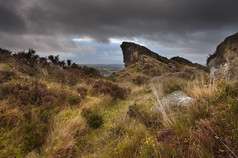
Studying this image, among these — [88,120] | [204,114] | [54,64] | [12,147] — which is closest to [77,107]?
[88,120]

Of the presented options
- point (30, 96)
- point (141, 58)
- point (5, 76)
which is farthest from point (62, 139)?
point (141, 58)

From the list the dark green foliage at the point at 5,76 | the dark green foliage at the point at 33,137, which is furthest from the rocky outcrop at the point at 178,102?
the dark green foliage at the point at 5,76

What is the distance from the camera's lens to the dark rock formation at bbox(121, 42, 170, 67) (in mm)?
28473

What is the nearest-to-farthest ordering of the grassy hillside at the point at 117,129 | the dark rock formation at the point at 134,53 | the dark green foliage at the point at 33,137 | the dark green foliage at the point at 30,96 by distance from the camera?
the grassy hillside at the point at 117,129
the dark green foliage at the point at 33,137
the dark green foliage at the point at 30,96
the dark rock formation at the point at 134,53

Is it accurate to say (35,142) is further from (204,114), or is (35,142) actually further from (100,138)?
(204,114)

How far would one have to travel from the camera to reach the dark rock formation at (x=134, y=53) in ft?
93.4

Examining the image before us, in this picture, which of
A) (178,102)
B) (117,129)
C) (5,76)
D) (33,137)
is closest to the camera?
(33,137)

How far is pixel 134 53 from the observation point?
30.0 m

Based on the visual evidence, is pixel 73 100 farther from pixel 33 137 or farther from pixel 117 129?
pixel 117 129

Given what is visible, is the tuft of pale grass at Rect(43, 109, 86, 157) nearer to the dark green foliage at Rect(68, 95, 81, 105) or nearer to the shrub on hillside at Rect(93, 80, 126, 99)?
the dark green foliage at Rect(68, 95, 81, 105)

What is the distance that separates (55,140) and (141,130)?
207cm

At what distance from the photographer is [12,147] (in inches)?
106

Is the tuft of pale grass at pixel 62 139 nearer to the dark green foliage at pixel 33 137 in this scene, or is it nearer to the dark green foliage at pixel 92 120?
the dark green foliage at pixel 33 137

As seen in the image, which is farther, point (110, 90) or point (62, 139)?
point (110, 90)
